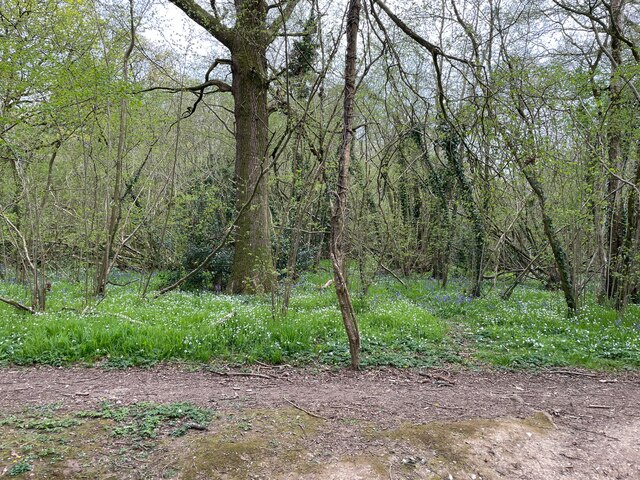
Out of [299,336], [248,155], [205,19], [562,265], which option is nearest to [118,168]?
[248,155]

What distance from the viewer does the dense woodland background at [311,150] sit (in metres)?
6.83

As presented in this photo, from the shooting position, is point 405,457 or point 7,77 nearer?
point 405,457

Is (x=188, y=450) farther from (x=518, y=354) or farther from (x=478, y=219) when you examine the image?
(x=478, y=219)

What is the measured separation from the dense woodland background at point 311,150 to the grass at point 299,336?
Answer: 0.83 meters

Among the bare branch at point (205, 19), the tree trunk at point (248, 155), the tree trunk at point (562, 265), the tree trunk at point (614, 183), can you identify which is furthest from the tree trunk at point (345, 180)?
the bare branch at point (205, 19)

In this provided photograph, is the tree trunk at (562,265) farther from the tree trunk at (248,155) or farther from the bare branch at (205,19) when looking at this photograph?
the bare branch at (205,19)

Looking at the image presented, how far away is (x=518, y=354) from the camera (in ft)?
22.0

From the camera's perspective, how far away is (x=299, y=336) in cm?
660

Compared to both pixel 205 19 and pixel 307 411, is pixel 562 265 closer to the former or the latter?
pixel 307 411

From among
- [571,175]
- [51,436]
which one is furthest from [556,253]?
[51,436]

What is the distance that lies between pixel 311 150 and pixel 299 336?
4.31m

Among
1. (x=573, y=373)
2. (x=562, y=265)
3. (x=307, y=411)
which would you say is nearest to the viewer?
(x=307, y=411)

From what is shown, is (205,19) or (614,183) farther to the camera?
(205,19)

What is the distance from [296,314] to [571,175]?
21.5 feet
